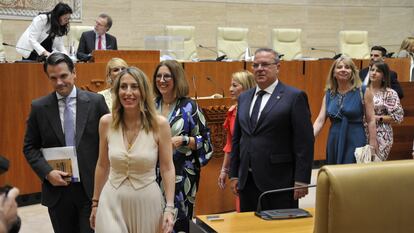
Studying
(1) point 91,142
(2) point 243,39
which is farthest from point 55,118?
(2) point 243,39

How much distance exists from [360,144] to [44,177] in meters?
2.73

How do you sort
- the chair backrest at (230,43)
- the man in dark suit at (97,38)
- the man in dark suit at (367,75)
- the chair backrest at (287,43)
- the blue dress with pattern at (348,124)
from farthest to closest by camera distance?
the chair backrest at (287,43)
the chair backrest at (230,43)
the man in dark suit at (97,38)
the man in dark suit at (367,75)
the blue dress with pattern at (348,124)

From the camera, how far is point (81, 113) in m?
3.44

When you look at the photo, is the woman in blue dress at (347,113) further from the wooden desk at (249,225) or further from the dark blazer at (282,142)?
the wooden desk at (249,225)

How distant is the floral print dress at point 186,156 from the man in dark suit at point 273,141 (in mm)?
291

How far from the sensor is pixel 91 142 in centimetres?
345

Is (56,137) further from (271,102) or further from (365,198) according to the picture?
(365,198)

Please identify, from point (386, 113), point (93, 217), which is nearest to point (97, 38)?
point (386, 113)

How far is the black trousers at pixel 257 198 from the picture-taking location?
12.8ft

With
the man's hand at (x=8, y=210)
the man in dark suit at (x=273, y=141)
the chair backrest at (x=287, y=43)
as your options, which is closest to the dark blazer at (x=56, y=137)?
the man in dark suit at (x=273, y=141)

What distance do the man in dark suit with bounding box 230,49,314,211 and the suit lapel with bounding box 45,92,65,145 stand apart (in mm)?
1259

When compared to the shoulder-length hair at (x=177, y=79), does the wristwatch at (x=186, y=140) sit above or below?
below

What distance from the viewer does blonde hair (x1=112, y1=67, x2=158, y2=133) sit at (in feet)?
10.3

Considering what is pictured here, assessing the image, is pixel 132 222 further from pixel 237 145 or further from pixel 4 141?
pixel 4 141
